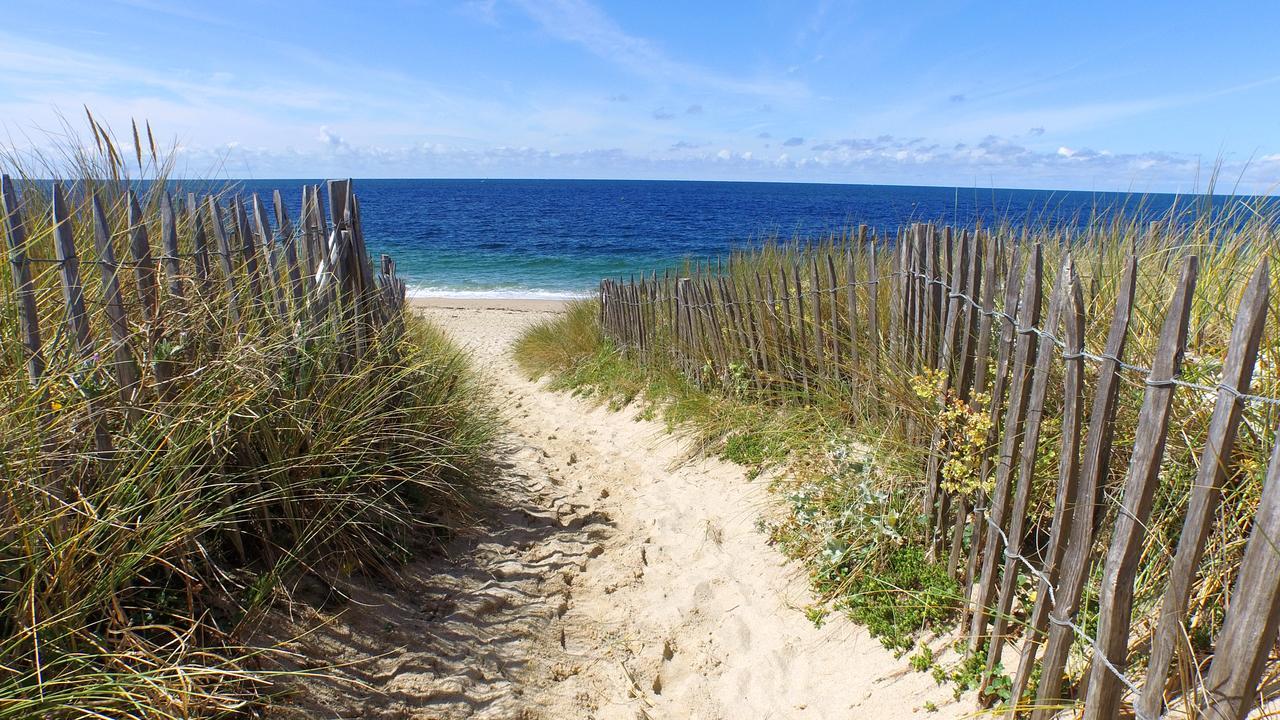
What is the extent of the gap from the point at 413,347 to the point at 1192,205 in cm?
437

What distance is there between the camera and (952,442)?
9.79 ft

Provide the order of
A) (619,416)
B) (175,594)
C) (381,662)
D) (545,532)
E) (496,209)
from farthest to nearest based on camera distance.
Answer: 1. (496,209)
2. (619,416)
3. (545,532)
4. (381,662)
5. (175,594)

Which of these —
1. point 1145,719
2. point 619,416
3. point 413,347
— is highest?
point 413,347

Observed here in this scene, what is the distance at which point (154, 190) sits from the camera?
11.1ft

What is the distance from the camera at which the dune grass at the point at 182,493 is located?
6.80ft

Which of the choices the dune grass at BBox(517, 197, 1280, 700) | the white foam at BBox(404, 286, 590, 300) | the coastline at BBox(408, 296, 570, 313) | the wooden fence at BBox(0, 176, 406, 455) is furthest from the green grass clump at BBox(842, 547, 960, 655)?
the white foam at BBox(404, 286, 590, 300)

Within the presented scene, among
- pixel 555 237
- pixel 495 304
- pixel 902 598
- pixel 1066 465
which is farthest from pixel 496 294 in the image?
pixel 1066 465

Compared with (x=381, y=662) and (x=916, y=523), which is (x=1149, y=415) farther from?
(x=381, y=662)

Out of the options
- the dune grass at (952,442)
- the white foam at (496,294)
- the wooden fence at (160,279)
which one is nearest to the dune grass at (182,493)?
the wooden fence at (160,279)

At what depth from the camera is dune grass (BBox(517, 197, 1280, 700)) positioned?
225 cm

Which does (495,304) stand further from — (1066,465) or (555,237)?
(555,237)

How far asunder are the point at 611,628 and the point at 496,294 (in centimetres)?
2018

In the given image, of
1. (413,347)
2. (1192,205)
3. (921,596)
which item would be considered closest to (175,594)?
(413,347)

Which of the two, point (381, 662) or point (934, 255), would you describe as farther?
point (934, 255)
